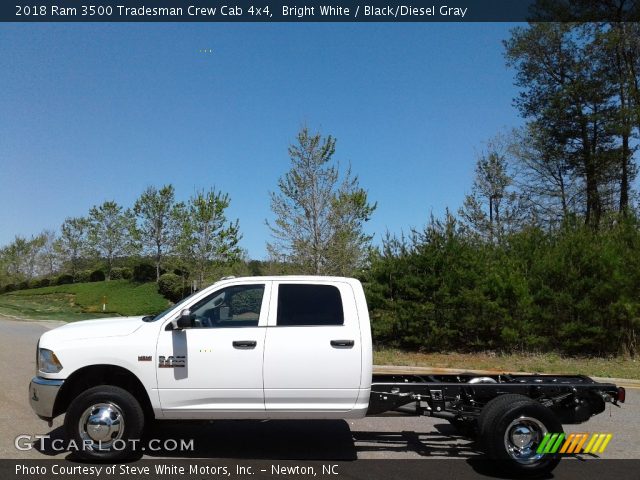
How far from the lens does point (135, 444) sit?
585 centimetres

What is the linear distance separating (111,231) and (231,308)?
156 ft

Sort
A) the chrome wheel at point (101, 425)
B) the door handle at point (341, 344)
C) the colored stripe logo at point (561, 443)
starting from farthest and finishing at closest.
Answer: the door handle at point (341, 344) → the chrome wheel at point (101, 425) → the colored stripe logo at point (561, 443)

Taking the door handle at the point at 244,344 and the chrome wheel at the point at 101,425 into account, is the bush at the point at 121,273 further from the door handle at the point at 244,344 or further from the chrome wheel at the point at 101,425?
the door handle at the point at 244,344

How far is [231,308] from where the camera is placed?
6281 mm

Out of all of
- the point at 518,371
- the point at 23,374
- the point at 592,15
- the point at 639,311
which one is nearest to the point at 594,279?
the point at 639,311

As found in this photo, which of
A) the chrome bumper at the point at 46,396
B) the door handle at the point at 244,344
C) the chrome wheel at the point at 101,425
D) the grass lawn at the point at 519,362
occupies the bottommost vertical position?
the grass lawn at the point at 519,362

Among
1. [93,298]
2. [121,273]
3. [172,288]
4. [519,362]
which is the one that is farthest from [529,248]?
[121,273]

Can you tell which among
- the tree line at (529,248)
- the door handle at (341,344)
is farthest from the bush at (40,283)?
the door handle at (341,344)

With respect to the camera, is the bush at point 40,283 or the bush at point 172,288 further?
the bush at point 40,283

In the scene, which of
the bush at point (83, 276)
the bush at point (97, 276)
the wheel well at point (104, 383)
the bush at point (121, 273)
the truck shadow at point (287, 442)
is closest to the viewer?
the wheel well at point (104, 383)

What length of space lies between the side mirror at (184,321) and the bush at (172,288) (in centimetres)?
2940

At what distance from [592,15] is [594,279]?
1794cm

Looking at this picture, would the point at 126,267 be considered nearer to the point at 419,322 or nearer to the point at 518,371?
the point at 419,322

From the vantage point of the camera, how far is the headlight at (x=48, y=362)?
230 inches
